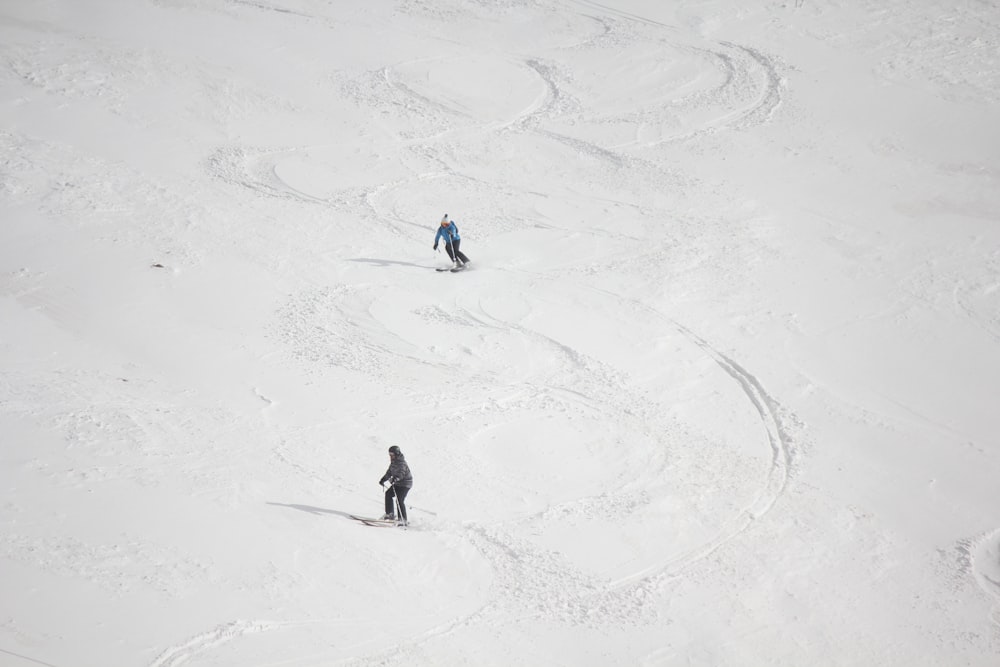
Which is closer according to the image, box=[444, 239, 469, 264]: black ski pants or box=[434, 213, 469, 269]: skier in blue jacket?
box=[434, 213, 469, 269]: skier in blue jacket

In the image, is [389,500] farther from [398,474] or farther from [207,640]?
[207,640]

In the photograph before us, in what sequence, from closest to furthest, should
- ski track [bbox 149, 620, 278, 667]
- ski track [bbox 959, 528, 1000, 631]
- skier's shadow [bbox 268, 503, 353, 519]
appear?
ski track [bbox 149, 620, 278, 667] → ski track [bbox 959, 528, 1000, 631] → skier's shadow [bbox 268, 503, 353, 519]

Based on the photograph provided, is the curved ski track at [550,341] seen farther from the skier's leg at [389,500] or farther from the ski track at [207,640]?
the skier's leg at [389,500]

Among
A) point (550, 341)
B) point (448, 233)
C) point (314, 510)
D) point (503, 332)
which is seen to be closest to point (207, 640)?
point (314, 510)

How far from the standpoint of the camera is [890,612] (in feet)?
36.2

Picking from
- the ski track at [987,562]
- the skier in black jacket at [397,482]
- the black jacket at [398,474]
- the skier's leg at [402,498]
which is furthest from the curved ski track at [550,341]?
the ski track at [987,562]

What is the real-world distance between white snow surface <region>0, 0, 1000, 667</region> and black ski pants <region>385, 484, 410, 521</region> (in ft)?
1.00

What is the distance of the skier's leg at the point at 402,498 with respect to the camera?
11578 millimetres

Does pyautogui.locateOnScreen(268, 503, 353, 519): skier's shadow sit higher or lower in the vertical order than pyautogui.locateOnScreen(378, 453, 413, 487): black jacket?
lower

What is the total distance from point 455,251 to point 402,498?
737cm

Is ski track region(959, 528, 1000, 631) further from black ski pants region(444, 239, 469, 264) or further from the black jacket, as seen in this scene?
black ski pants region(444, 239, 469, 264)

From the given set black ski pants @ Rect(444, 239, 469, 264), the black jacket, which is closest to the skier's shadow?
the black jacket

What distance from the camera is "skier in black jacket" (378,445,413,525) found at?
11516mm

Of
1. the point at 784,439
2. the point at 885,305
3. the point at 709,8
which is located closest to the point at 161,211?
the point at 784,439
